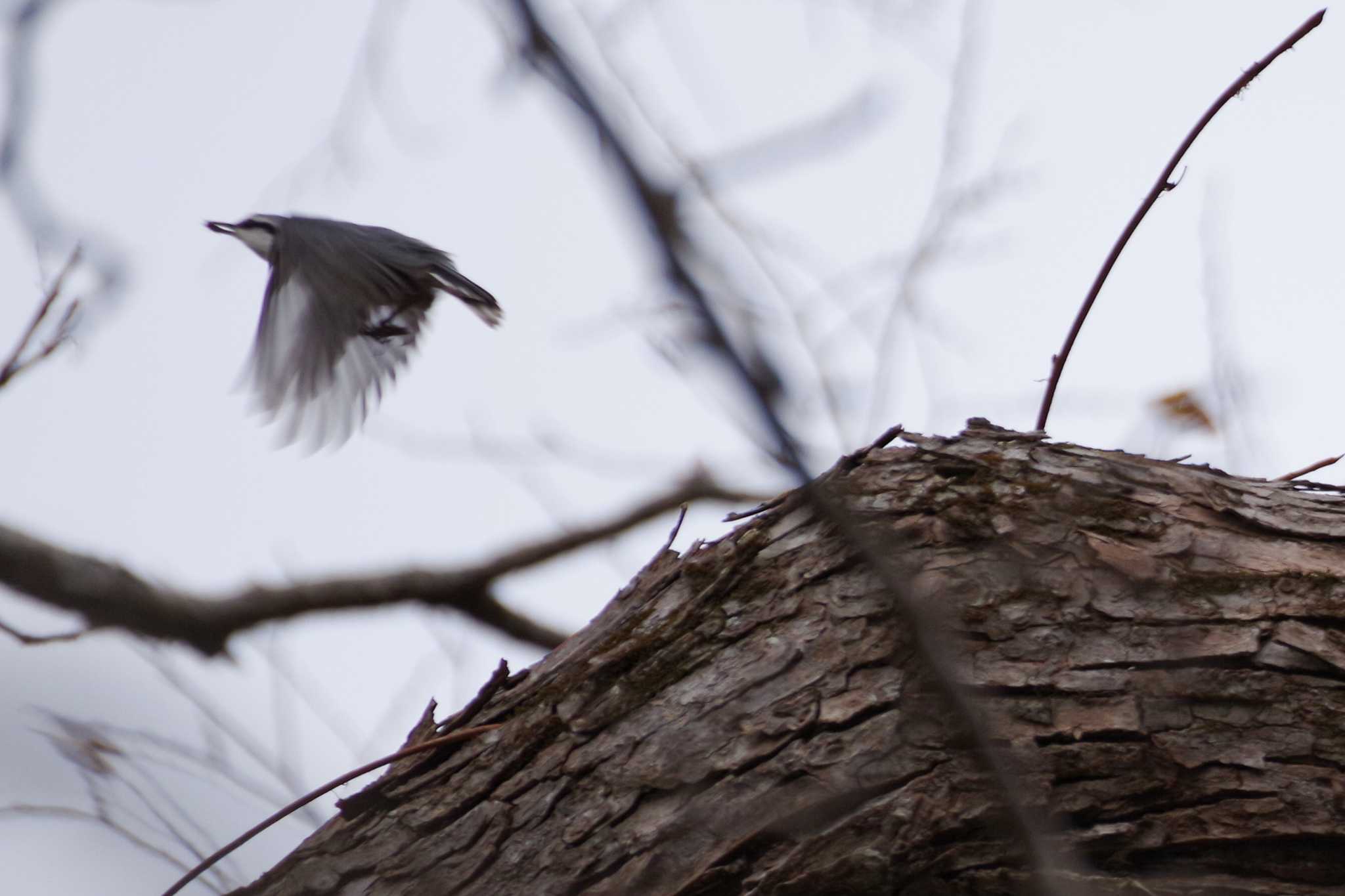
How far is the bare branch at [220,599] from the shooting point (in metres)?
1.14

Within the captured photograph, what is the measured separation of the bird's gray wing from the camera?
1.68m

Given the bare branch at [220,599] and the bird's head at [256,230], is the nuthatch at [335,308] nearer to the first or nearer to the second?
the bird's head at [256,230]

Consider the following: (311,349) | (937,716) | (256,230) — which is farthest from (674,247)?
(256,230)

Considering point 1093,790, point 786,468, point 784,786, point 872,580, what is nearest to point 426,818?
point 784,786

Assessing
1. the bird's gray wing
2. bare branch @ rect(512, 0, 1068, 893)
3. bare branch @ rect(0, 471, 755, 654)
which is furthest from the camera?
the bird's gray wing

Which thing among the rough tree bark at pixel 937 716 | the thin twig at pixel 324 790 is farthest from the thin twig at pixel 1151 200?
the thin twig at pixel 324 790

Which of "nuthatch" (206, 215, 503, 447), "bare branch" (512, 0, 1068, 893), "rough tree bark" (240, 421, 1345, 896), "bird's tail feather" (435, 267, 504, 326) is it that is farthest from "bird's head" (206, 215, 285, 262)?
"bare branch" (512, 0, 1068, 893)

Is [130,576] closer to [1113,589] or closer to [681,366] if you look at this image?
[681,366]

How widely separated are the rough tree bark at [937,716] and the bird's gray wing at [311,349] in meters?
0.59

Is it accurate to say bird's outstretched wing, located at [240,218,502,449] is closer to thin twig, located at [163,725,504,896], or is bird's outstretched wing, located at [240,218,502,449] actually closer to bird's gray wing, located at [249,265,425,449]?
bird's gray wing, located at [249,265,425,449]

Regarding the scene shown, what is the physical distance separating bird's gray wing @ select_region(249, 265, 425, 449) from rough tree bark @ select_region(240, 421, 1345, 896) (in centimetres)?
59

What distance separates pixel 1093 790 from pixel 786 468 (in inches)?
32.4

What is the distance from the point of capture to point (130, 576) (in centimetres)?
120

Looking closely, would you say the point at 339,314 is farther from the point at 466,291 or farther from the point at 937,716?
the point at 937,716
